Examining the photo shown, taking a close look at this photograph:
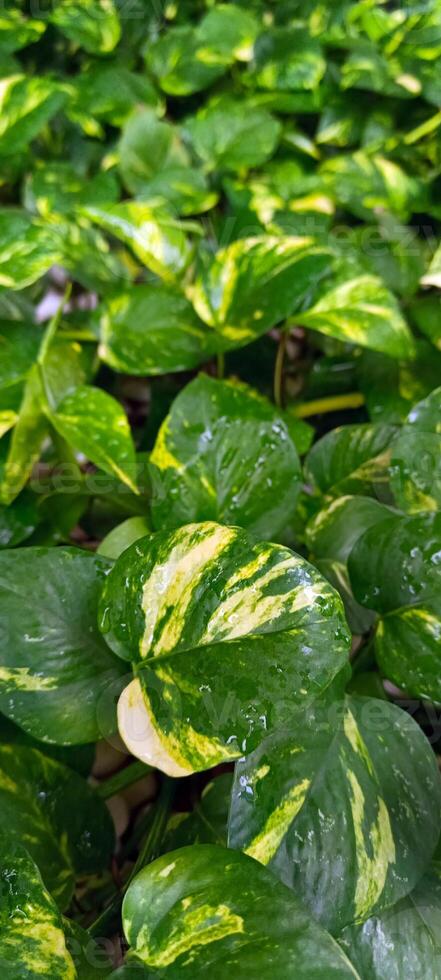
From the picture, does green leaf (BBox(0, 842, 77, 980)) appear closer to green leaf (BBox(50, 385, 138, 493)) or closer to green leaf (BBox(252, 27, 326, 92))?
green leaf (BBox(50, 385, 138, 493))

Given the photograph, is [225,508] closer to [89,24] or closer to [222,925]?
[222,925]

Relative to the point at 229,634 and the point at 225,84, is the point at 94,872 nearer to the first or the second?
the point at 229,634

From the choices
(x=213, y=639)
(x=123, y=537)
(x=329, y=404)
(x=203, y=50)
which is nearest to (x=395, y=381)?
(x=329, y=404)

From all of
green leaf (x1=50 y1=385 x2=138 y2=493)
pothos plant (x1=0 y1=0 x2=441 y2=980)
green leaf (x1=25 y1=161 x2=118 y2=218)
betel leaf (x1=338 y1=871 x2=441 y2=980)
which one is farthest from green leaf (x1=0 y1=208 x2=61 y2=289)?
betel leaf (x1=338 y1=871 x2=441 y2=980)

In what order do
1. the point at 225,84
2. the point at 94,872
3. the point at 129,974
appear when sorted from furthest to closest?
the point at 225,84, the point at 94,872, the point at 129,974

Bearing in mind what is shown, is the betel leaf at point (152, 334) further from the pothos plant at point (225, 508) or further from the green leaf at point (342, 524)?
the green leaf at point (342, 524)

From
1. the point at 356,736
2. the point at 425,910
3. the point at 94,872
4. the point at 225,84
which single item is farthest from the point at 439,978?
the point at 225,84
